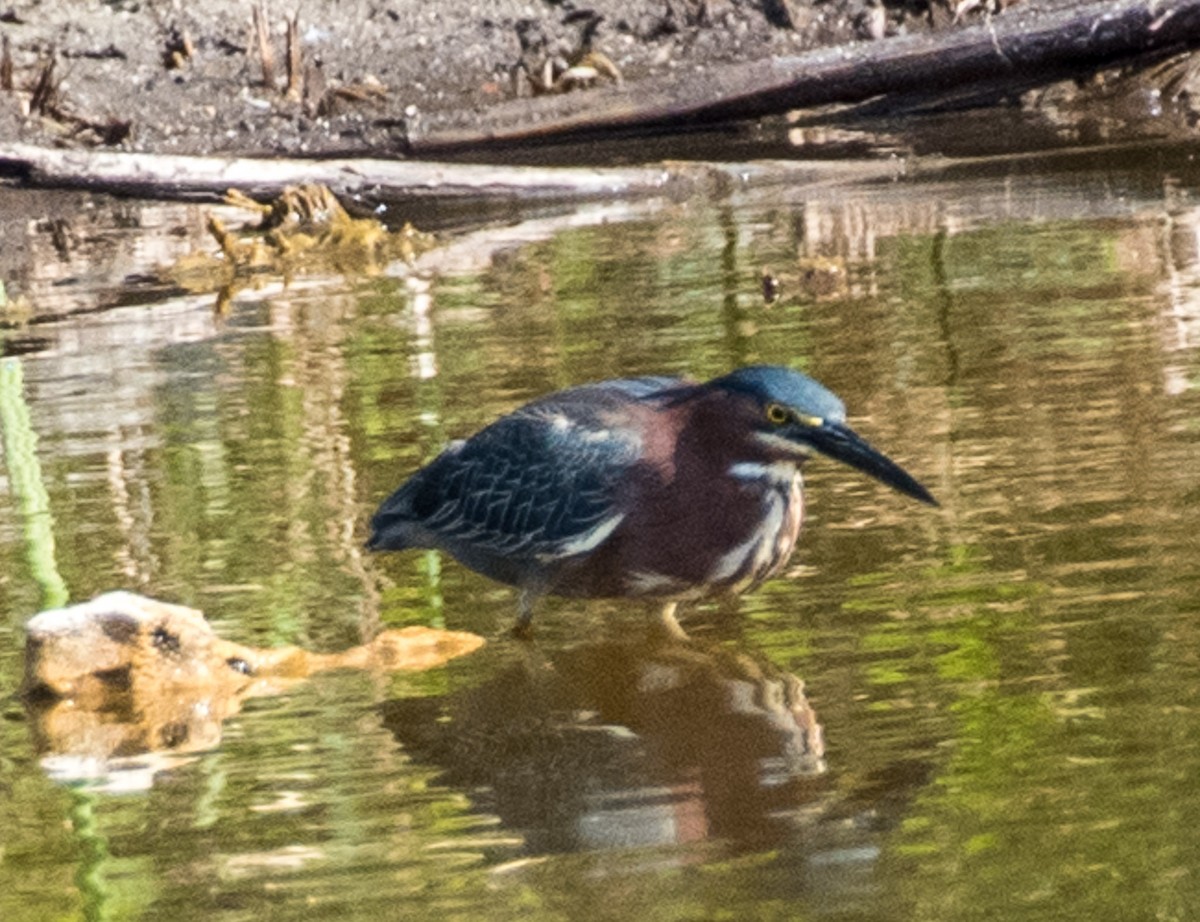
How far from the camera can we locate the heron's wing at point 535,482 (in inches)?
185

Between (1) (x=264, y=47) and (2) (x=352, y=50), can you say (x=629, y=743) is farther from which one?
(2) (x=352, y=50)

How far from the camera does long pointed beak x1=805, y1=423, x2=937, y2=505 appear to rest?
4.36 metres

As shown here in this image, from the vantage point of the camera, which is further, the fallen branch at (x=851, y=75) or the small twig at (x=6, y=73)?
the small twig at (x=6, y=73)

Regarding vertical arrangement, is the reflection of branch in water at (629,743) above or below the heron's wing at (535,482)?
below

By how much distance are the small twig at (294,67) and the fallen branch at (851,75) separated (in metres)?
1.19

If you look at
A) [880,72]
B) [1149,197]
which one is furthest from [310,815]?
[880,72]

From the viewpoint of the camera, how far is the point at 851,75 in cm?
1152

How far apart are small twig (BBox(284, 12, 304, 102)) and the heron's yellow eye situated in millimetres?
8559

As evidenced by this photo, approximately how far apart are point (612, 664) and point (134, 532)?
1.38 metres

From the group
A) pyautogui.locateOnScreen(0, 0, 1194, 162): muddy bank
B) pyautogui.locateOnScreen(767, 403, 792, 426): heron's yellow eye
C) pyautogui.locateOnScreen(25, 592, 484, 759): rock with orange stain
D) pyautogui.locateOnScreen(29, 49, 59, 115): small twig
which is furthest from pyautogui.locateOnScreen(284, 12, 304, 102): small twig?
pyautogui.locateOnScreen(767, 403, 792, 426): heron's yellow eye

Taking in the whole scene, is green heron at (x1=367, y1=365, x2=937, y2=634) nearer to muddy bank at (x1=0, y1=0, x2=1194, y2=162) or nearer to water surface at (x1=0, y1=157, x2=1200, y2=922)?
water surface at (x1=0, y1=157, x2=1200, y2=922)

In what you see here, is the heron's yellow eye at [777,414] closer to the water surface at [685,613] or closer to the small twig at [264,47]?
the water surface at [685,613]

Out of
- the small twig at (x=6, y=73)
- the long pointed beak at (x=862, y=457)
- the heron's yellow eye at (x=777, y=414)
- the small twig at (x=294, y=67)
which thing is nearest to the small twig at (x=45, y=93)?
the small twig at (x=6, y=73)

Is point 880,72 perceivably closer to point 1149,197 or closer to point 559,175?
point 559,175
